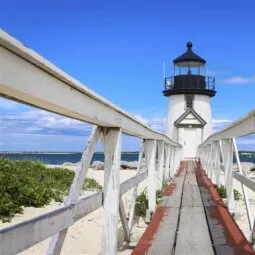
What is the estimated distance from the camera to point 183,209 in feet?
21.7

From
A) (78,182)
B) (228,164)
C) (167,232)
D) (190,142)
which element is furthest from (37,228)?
(190,142)

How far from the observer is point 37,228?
7.16 feet

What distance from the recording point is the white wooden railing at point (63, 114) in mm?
1729

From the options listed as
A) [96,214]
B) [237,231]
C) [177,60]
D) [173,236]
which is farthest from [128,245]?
[177,60]

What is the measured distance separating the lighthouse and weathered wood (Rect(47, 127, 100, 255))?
1130 inches

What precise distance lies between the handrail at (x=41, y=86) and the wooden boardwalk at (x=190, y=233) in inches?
69.2

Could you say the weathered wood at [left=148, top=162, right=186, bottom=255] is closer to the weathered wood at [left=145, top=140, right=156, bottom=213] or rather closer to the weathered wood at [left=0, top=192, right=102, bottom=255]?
the weathered wood at [left=145, top=140, right=156, bottom=213]

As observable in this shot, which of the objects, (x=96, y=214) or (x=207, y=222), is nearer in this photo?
(x=207, y=222)

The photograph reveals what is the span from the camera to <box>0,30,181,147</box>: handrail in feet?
5.44

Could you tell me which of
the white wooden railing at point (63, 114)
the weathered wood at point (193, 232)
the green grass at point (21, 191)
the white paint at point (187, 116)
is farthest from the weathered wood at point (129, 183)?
the white paint at point (187, 116)

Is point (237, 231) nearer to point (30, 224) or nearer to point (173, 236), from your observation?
point (173, 236)

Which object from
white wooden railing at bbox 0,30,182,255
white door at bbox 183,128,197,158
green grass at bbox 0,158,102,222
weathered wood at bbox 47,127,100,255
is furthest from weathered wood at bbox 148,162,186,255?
white door at bbox 183,128,197,158

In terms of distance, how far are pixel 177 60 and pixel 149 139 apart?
27.8 metres

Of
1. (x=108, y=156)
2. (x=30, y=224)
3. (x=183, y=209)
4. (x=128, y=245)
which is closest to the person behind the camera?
(x=30, y=224)
